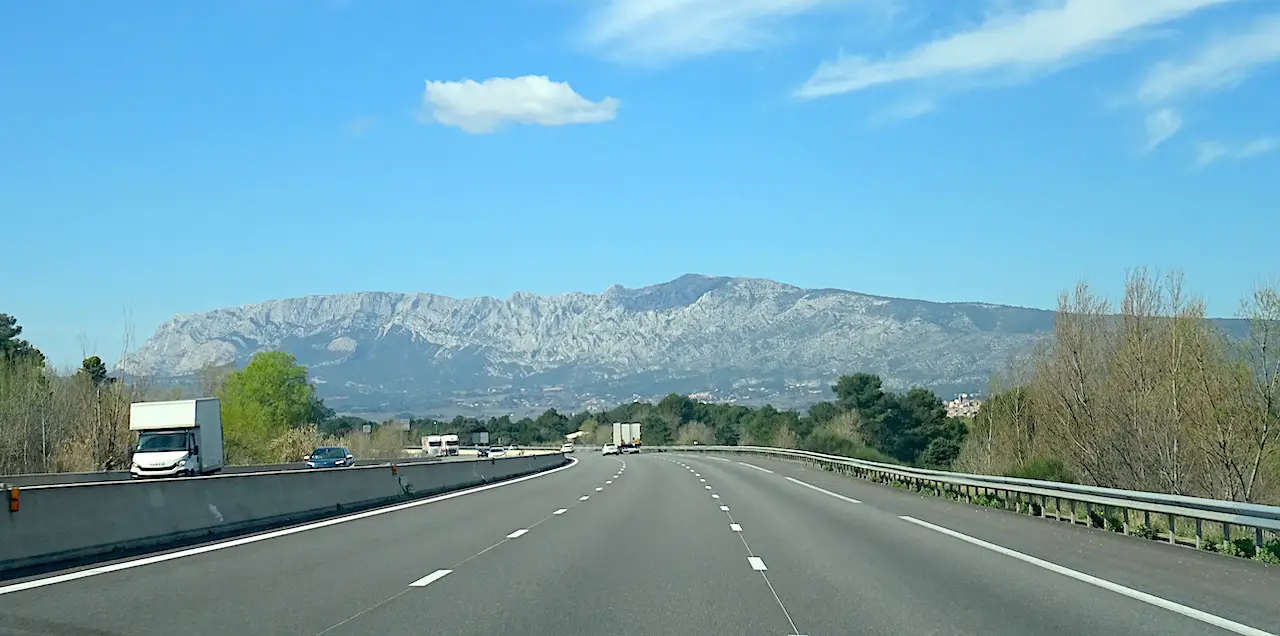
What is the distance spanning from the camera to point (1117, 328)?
47.8 meters

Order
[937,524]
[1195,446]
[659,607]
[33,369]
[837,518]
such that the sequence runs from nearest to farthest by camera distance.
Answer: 1. [659,607]
2. [937,524]
3. [837,518]
4. [1195,446]
5. [33,369]

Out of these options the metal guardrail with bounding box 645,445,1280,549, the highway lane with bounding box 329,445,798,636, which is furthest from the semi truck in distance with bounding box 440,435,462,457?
the highway lane with bounding box 329,445,798,636

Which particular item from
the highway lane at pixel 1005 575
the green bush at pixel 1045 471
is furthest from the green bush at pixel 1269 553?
the green bush at pixel 1045 471

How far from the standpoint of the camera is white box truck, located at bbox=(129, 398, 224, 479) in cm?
4594

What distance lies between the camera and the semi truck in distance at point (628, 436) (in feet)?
462

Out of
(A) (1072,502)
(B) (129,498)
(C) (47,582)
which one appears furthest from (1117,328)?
(C) (47,582)

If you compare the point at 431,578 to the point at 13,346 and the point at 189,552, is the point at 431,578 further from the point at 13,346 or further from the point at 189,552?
the point at 13,346

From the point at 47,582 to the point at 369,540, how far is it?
7.24 meters

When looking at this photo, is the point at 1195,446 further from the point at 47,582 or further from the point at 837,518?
the point at 47,582

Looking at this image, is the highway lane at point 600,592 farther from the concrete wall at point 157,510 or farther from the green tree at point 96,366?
the green tree at point 96,366

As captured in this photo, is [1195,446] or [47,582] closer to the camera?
[47,582]

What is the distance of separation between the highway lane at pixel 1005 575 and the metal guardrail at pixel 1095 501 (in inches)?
22.5

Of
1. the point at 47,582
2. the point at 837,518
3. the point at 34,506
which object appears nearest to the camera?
the point at 47,582

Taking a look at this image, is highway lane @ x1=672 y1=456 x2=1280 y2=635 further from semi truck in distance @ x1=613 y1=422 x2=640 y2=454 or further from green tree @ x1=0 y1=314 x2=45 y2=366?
semi truck in distance @ x1=613 y1=422 x2=640 y2=454
